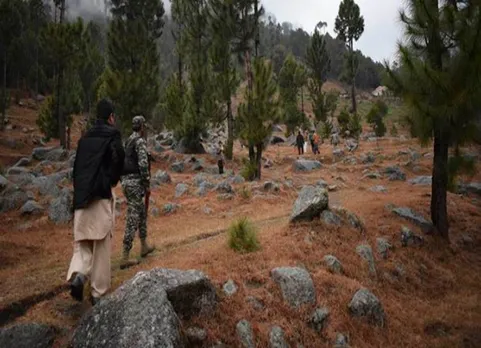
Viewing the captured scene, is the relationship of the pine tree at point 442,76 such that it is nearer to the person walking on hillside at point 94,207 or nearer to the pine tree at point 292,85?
the person walking on hillside at point 94,207

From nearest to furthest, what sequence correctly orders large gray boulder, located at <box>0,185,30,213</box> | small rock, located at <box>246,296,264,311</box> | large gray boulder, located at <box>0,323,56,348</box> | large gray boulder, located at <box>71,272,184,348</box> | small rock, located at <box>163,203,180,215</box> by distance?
1. large gray boulder, located at <box>71,272,184,348</box>
2. large gray boulder, located at <box>0,323,56,348</box>
3. small rock, located at <box>246,296,264,311</box>
4. large gray boulder, located at <box>0,185,30,213</box>
5. small rock, located at <box>163,203,180,215</box>

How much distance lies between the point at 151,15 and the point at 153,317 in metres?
22.6

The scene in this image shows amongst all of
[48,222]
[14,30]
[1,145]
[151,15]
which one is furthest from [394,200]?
[14,30]

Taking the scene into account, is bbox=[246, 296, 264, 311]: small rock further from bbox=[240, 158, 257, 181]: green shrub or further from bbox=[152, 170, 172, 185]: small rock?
bbox=[240, 158, 257, 181]: green shrub

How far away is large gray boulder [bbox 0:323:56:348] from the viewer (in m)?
4.58

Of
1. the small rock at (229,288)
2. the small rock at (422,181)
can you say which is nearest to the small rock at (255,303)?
the small rock at (229,288)

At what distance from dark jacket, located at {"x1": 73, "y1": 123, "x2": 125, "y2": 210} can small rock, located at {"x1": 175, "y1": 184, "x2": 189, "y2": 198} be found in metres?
10.2

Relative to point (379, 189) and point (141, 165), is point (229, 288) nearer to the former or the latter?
point (141, 165)

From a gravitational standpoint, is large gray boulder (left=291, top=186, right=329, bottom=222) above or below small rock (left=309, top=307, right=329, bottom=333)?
above

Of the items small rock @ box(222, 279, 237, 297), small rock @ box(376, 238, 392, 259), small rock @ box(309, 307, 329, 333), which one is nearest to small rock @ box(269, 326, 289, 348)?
small rock @ box(309, 307, 329, 333)

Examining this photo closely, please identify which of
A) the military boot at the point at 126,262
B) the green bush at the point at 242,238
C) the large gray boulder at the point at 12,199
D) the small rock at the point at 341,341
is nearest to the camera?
the small rock at the point at 341,341

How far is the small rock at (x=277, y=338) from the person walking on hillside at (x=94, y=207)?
2.33 m

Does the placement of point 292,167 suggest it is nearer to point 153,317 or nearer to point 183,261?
point 183,261

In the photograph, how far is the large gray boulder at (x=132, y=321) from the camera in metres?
4.21
